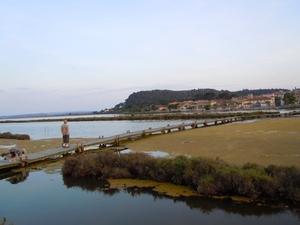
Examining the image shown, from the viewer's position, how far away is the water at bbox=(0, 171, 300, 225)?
5859 mm

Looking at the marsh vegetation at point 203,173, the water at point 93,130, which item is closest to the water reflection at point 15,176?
the marsh vegetation at point 203,173

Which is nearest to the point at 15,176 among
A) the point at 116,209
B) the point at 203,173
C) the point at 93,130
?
the point at 116,209

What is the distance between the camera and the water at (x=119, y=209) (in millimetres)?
5859

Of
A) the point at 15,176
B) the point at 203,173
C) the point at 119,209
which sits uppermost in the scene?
the point at 203,173

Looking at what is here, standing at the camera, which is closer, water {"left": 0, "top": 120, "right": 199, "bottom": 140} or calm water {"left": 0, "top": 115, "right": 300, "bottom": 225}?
calm water {"left": 0, "top": 115, "right": 300, "bottom": 225}

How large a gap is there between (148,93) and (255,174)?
167717 mm

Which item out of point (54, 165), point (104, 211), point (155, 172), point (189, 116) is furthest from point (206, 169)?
point (189, 116)

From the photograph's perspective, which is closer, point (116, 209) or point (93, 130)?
point (116, 209)

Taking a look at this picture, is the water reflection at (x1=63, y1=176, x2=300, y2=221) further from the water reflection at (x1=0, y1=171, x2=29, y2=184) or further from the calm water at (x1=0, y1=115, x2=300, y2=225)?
the water reflection at (x1=0, y1=171, x2=29, y2=184)

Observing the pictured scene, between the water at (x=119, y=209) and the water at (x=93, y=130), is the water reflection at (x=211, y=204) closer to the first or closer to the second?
the water at (x=119, y=209)

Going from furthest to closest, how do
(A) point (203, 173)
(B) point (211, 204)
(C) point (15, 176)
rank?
1. (C) point (15, 176)
2. (A) point (203, 173)
3. (B) point (211, 204)

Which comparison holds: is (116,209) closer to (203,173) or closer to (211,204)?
(211,204)

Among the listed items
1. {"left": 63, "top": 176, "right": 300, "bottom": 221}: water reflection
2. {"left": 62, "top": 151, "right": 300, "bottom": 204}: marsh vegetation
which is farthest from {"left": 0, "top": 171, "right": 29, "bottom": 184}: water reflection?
{"left": 63, "top": 176, "right": 300, "bottom": 221}: water reflection

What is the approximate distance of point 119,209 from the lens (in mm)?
6641
